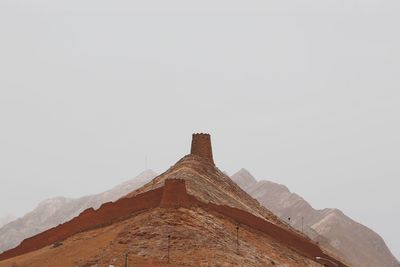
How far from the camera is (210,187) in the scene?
5488 cm

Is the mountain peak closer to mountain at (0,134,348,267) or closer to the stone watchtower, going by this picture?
the stone watchtower

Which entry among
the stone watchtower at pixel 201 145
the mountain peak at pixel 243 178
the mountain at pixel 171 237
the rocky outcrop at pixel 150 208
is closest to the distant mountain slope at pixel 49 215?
the mountain peak at pixel 243 178

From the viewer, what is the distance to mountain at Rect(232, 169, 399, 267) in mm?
122625

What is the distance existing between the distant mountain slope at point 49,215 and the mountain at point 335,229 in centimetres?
4961

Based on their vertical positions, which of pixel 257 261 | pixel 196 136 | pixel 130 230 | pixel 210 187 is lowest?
pixel 257 261

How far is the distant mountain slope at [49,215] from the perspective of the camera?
153500 mm

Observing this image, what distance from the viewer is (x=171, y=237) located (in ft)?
125

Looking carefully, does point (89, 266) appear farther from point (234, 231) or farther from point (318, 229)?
point (318, 229)

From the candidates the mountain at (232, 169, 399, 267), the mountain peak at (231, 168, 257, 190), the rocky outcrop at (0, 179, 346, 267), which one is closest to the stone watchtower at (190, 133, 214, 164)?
the rocky outcrop at (0, 179, 346, 267)

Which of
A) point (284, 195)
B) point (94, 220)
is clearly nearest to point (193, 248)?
point (94, 220)

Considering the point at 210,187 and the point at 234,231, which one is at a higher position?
the point at 210,187

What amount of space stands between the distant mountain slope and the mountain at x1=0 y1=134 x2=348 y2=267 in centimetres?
10982

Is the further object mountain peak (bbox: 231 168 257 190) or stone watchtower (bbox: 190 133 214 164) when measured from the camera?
mountain peak (bbox: 231 168 257 190)

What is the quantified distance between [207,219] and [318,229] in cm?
9370
